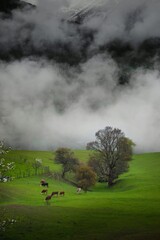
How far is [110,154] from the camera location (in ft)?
372

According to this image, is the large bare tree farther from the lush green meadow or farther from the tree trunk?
the lush green meadow

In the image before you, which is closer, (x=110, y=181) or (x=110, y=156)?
(x=110, y=181)

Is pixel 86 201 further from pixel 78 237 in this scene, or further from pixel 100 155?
pixel 100 155

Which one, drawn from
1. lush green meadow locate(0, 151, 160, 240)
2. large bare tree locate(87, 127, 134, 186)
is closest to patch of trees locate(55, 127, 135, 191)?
large bare tree locate(87, 127, 134, 186)

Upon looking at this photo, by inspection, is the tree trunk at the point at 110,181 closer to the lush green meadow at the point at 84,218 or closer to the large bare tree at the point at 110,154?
the large bare tree at the point at 110,154

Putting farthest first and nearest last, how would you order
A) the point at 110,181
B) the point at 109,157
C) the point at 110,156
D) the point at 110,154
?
the point at 110,154 → the point at 109,157 → the point at 110,156 → the point at 110,181

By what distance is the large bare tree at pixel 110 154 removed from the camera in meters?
110

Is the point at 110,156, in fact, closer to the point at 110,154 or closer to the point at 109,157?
the point at 109,157

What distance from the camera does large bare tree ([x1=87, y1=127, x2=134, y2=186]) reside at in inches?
4321

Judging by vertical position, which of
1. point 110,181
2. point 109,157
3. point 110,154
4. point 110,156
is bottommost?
point 110,181

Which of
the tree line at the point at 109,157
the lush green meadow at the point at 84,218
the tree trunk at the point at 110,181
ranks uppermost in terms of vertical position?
the tree line at the point at 109,157

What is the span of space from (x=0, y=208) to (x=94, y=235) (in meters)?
18.7

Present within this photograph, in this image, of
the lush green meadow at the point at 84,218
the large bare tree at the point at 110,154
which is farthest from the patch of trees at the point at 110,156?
the lush green meadow at the point at 84,218

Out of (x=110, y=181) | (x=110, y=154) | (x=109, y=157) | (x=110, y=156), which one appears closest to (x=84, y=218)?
(x=110, y=181)
